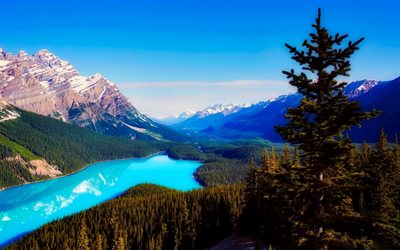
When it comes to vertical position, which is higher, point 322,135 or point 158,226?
point 322,135

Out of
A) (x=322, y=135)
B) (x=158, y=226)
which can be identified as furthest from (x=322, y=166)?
(x=158, y=226)

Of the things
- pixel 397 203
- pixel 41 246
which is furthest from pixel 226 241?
pixel 41 246

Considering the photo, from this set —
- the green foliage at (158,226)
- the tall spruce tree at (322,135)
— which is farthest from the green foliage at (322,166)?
the green foliage at (158,226)

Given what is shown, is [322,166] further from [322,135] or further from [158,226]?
[158,226]

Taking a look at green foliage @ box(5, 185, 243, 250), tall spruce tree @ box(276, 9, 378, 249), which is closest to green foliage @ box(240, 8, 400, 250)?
tall spruce tree @ box(276, 9, 378, 249)

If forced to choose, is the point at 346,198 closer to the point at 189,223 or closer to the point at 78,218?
the point at 189,223

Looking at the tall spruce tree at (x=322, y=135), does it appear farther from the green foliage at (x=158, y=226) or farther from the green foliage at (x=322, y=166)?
the green foliage at (x=158, y=226)
